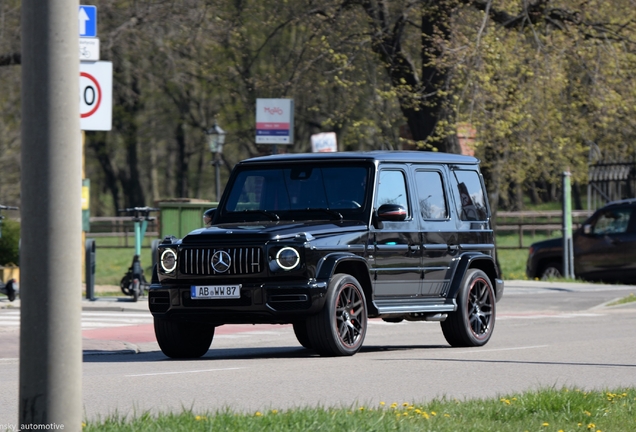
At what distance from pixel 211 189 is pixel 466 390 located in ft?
209

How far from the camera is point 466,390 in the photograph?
8781 mm

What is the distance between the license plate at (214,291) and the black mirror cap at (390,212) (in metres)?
1.73

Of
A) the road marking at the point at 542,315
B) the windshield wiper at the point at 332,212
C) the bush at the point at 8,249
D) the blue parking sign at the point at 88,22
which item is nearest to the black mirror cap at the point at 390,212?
the windshield wiper at the point at 332,212

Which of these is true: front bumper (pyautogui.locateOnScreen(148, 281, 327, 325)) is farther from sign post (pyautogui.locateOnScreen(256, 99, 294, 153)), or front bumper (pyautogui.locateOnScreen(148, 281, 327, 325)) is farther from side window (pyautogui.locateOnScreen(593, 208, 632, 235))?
side window (pyautogui.locateOnScreen(593, 208, 632, 235))

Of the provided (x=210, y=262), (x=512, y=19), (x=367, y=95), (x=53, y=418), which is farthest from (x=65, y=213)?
(x=367, y=95)

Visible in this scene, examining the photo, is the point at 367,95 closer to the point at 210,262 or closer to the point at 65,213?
the point at 210,262

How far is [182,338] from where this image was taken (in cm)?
1163

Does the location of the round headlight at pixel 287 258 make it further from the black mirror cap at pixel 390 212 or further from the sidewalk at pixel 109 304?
the sidewalk at pixel 109 304

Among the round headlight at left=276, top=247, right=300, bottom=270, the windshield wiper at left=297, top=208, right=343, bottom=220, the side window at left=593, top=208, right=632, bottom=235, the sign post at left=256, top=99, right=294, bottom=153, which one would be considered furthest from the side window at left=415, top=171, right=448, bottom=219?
the side window at left=593, top=208, right=632, bottom=235

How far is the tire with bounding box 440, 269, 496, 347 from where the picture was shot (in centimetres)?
1273

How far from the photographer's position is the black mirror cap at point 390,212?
11.9 metres

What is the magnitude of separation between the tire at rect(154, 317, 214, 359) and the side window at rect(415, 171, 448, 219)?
2.51m

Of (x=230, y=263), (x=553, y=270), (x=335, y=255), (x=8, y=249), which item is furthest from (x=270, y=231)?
(x=553, y=270)

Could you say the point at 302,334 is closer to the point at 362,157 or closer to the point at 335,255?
the point at 335,255
